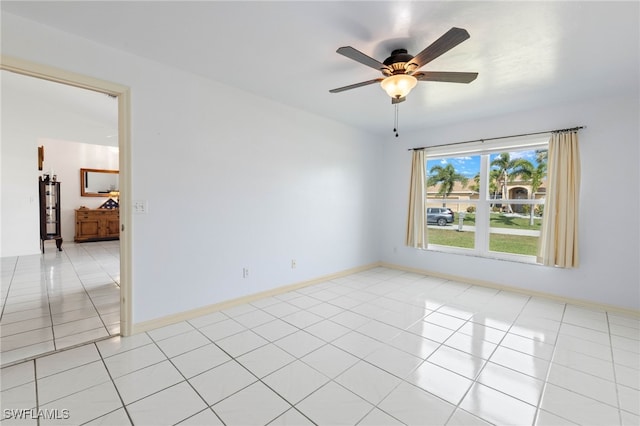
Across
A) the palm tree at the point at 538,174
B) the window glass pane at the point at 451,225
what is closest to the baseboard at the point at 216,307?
the window glass pane at the point at 451,225

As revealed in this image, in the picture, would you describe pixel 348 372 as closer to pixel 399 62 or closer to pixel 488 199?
pixel 399 62

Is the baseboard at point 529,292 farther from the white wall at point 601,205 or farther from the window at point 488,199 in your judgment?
the window at point 488,199

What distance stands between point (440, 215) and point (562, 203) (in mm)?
1706

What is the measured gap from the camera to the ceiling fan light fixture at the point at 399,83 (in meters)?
2.23

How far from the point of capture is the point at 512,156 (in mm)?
4184

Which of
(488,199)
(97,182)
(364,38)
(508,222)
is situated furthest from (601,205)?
(97,182)

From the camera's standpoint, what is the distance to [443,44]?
175cm

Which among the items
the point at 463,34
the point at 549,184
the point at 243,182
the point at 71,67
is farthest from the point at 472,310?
the point at 71,67

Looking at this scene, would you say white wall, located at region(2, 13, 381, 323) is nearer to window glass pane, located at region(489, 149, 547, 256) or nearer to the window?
the window

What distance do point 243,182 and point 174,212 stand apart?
87cm

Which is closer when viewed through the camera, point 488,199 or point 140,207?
point 140,207

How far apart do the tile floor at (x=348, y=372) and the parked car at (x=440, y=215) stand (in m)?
1.94

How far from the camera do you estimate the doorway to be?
2.26 metres

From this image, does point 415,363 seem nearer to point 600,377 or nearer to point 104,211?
point 600,377
